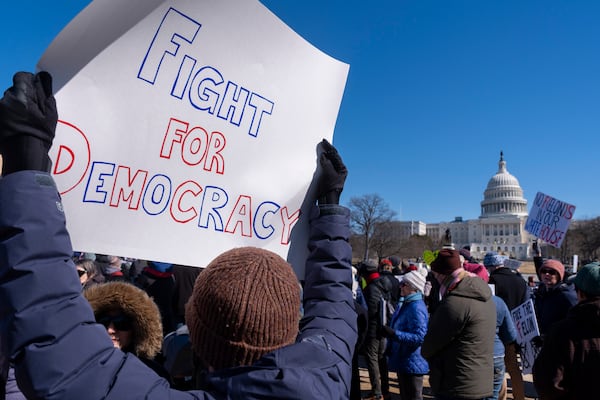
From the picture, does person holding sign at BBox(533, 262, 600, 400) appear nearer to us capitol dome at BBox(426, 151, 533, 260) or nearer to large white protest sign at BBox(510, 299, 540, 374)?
large white protest sign at BBox(510, 299, 540, 374)

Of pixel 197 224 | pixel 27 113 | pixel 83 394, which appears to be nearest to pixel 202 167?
pixel 197 224

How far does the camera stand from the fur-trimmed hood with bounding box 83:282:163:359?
2381 millimetres

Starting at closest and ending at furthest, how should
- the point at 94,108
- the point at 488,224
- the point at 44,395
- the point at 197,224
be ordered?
the point at 44,395, the point at 94,108, the point at 197,224, the point at 488,224

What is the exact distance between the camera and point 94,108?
66.4 inches

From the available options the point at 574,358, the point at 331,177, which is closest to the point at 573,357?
the point at 574,358

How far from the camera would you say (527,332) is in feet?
16.7

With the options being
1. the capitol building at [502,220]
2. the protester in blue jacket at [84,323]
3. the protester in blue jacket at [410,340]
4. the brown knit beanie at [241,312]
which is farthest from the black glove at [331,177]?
the capitol building at [502,220]

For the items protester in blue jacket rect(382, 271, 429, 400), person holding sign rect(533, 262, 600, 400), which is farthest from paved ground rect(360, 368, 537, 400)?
person holding sign rect(533, 262, 600, 400)

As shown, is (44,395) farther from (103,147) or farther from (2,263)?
(103,147)

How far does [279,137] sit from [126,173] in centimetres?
73

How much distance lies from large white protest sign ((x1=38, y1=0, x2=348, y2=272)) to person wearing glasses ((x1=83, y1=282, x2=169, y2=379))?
73 cm

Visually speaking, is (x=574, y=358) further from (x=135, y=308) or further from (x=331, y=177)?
(x=135, y=308)

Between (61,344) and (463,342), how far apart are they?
3.17 meters

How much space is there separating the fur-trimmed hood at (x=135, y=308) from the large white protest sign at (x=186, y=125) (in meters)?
0.72
